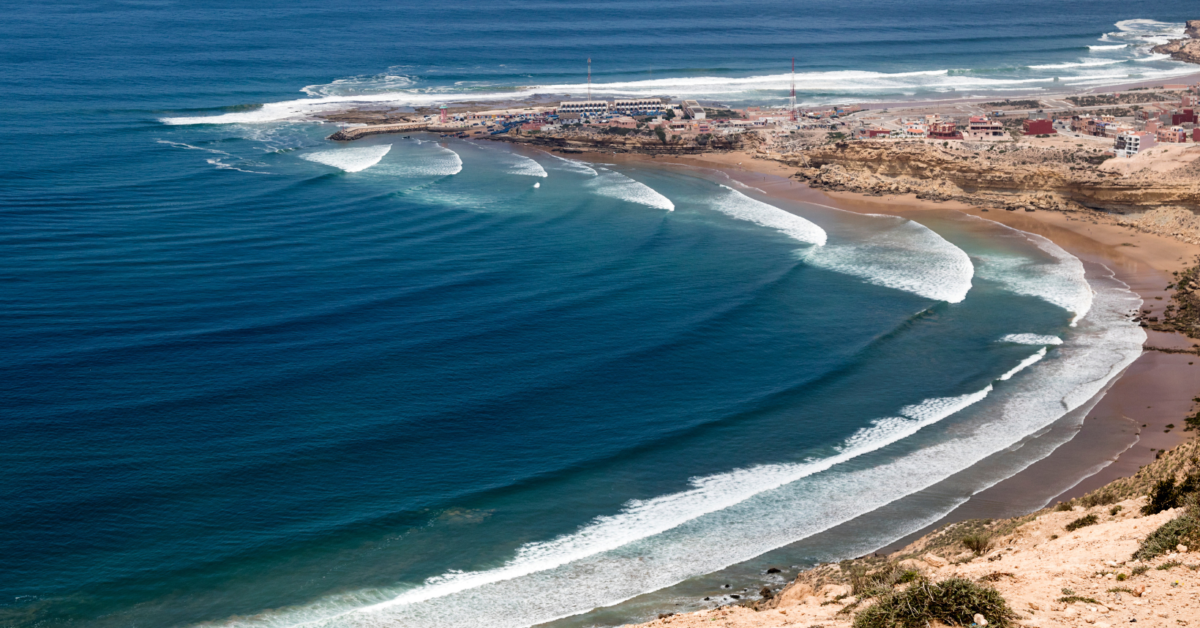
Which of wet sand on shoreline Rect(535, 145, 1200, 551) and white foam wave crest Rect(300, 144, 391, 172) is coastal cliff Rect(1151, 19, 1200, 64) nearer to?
wet sand on shoreline Rect(535, 145, 1200, 551)

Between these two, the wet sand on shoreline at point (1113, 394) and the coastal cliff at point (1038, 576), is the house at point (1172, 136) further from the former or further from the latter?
the coastal cliff at point (1038, 576)

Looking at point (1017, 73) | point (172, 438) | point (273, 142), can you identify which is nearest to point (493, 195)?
point (273, 142)

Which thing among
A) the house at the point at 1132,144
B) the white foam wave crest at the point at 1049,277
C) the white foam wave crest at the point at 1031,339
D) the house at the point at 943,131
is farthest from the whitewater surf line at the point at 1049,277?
the house at the point at 943,131

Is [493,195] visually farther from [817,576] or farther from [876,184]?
[817,576]

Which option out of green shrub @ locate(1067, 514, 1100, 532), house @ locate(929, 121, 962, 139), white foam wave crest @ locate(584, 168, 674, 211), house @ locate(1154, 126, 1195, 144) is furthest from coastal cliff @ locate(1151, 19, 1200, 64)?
green shrub @ locate(1067, 514, 1100, 532)

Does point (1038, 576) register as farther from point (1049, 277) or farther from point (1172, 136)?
point (1172, 136)
